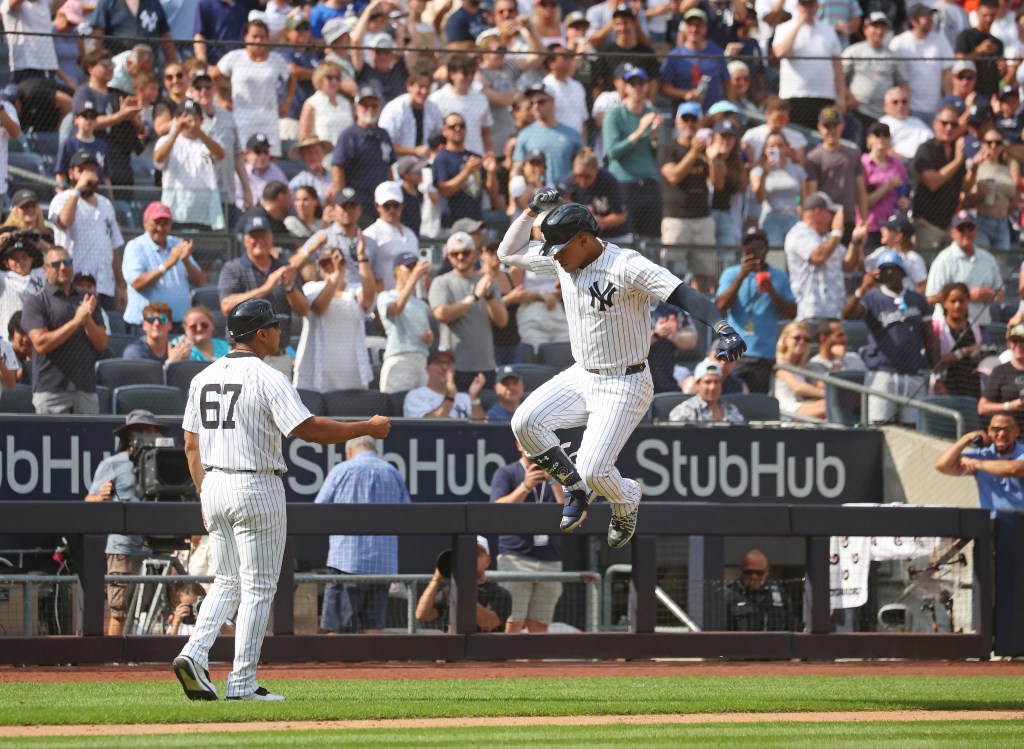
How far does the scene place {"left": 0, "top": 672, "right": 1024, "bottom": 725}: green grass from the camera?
7980mm

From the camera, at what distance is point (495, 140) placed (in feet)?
52.4

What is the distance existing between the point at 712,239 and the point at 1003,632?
465cm

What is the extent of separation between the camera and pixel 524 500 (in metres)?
12.1

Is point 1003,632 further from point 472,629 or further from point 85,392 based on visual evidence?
point 85,392

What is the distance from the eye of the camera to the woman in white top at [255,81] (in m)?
14.5

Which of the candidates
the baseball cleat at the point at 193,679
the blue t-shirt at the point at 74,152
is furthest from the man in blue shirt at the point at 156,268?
the baseball cleat at the point at 193,679

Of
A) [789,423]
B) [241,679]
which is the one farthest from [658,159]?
[241,679]

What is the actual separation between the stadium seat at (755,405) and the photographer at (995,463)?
72.2 inches

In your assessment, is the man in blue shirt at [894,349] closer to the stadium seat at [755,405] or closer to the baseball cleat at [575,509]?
the stadium seat at [755,405]

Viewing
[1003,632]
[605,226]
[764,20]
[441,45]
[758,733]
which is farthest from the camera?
[764,20]

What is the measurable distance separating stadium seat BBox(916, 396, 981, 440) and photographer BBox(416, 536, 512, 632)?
14.0ft

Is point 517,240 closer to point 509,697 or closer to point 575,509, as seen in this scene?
point 575,509

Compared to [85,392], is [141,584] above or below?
below

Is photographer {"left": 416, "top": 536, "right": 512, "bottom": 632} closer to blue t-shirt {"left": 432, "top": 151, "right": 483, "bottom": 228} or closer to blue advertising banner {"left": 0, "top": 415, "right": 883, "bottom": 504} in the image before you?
blue advertising banner {"left": 0, "top": 415, "right": 883, "bottom": 504}
